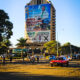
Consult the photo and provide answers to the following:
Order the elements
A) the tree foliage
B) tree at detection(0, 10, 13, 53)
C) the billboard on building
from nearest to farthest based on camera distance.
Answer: tree at detection(0, 10, 13, 53), the tree foliage, the billboard on building

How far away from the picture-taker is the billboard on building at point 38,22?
12988cm

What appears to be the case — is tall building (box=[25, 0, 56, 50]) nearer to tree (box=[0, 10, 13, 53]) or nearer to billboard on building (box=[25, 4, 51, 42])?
billboard on building (box=[25, 4, 51, 42])

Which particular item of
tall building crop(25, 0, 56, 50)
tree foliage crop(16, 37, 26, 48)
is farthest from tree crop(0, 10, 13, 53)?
tall building crop(25, 0, 56, 50)

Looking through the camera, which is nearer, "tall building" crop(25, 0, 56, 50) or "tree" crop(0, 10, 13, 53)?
"tree" crop(0, 10, 13, 53)

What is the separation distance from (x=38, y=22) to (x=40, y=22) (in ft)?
6.04

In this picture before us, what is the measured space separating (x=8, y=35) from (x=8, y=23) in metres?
2.13

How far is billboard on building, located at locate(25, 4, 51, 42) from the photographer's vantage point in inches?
5113

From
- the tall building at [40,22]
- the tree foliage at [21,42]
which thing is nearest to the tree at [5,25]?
the tree foliage at [21,42]

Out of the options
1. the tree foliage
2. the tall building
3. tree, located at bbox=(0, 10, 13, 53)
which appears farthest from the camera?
the tall building

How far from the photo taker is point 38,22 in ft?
436

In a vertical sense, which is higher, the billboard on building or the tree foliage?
the billboard on building

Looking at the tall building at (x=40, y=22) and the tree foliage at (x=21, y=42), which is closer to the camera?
the tree foliage at (x=21, y=42)

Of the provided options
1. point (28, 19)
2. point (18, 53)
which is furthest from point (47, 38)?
point (18, 53)

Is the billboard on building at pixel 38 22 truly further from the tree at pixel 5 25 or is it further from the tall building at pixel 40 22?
the tree at pixel 5 25
